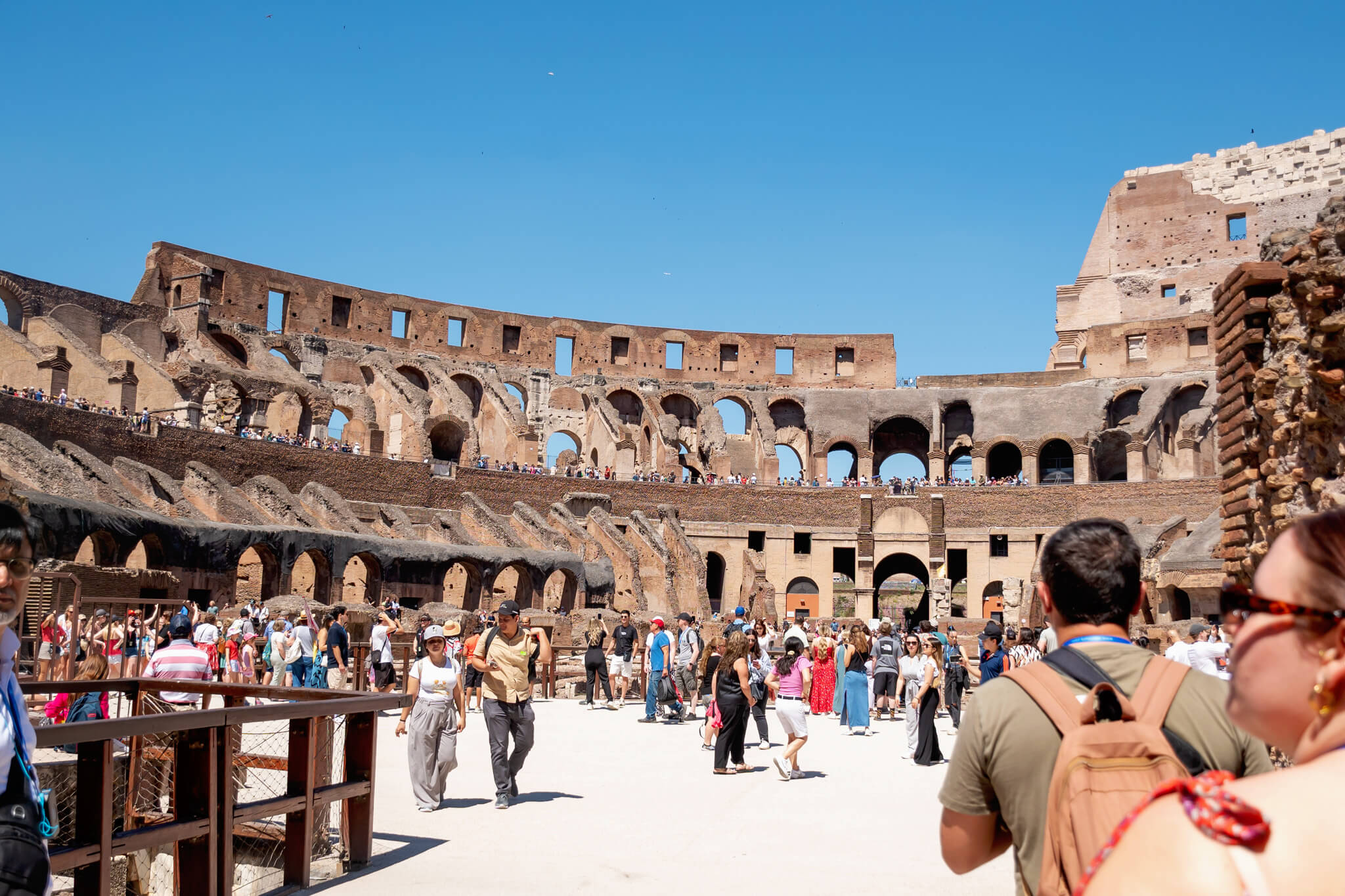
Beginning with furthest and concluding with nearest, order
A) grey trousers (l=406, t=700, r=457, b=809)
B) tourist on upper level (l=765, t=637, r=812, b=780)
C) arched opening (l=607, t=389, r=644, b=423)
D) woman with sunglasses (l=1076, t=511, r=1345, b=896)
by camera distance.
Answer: arched opening (l=607, t=389, r=644, b=423), tourist on upper level (l=765, t=637, r=812, b=780), grey trousers (l=406, t=700, r=457, b=809), woman with sunglasses (l=1076, t=511, r=1345, b=896)

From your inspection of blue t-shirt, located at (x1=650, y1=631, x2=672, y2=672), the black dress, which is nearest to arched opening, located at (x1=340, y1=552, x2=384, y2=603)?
blue t-shirt, located at (x1=650, y1=631, x2=672, y2=672)

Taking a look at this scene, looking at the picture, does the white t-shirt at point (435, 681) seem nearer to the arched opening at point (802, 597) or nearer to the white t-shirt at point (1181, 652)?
the white t-shirt at point (1181, 652)

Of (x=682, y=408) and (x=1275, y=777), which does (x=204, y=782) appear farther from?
(x=682, y=408)

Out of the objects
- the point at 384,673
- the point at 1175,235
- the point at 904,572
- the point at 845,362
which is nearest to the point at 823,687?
the point at 384,673

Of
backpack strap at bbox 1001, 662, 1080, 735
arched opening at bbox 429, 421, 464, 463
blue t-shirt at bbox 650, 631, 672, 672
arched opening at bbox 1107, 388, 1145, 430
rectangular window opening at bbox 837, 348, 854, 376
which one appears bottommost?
blue t-shirt at bbox 650, 631, 672, 672

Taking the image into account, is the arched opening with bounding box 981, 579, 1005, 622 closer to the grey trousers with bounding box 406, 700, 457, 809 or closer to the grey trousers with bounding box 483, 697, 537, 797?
the grey trousers with bounding box 483, 697, 537, 797

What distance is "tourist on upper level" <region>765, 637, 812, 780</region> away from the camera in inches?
392

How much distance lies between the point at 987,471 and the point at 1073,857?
1909 inches

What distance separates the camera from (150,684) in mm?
6859

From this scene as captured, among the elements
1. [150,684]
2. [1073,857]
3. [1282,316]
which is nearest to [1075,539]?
[1073,857]

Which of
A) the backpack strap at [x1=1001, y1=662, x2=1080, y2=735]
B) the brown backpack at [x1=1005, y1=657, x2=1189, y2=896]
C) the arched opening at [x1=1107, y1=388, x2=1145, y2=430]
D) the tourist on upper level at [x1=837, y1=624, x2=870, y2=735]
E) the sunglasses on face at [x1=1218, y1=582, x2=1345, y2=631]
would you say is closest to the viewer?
the sunglasses on face at [x1=1218, y1=582, x2=1345, y2=631]

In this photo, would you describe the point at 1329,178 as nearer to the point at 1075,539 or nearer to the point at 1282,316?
the point at 1282,316

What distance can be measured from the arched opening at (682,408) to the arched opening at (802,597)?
11.1 m

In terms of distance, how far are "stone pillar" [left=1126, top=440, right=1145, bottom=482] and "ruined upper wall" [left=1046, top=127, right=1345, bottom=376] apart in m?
5.93
